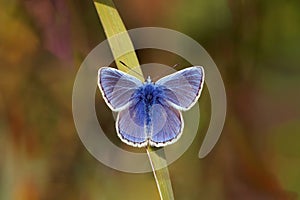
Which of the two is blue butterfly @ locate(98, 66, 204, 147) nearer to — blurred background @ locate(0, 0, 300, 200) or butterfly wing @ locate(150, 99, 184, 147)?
butterfly wing @ locate(150, 99, 184, 147)

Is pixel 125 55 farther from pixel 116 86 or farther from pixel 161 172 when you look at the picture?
pixel 161 172

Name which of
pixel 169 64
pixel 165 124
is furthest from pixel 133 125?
pixel 169 64

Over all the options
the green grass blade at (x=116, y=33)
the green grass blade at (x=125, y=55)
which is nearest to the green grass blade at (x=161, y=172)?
the green grass blade at (x=125, y=55)


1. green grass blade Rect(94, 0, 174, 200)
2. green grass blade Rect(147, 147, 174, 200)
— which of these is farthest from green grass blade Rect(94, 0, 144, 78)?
green grass blade Rect(147, 147, 174, 200)

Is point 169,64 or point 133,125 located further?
point 169,64

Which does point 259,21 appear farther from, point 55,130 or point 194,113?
point 55,130

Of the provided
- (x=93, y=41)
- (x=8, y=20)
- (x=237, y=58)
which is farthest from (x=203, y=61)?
(x=8, y=20)

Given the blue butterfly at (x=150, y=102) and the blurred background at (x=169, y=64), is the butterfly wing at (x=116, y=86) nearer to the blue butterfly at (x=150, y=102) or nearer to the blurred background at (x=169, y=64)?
the blue butterfly at (x=150, y=102)
